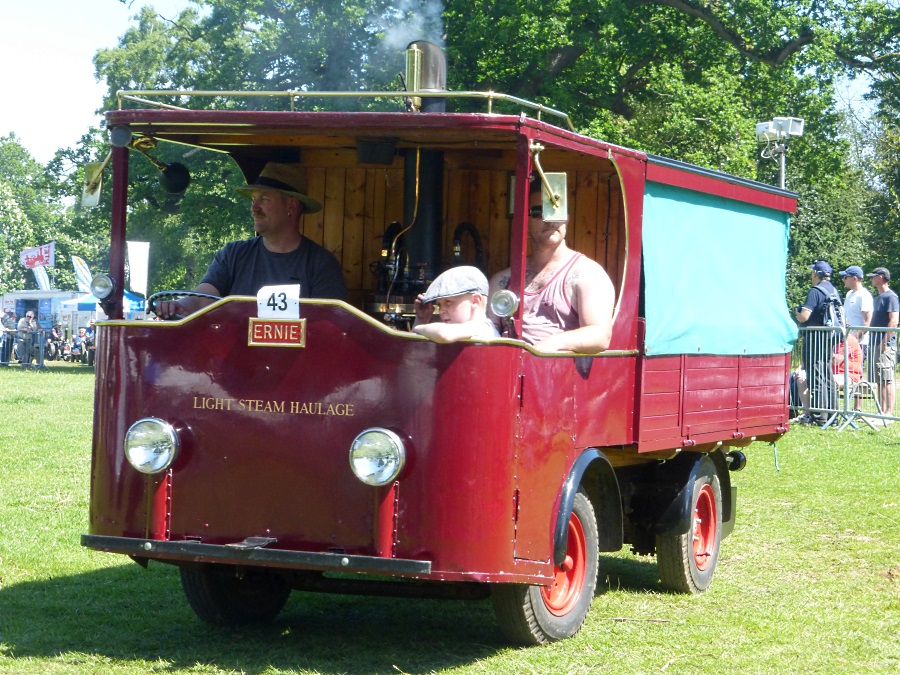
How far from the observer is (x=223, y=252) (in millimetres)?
6699

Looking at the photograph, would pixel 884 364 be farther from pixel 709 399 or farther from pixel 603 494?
pixel 603 494

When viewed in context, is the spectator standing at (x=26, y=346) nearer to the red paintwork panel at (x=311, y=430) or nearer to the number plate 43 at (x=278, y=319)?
the red paintwork panel at (x=311, y=430)

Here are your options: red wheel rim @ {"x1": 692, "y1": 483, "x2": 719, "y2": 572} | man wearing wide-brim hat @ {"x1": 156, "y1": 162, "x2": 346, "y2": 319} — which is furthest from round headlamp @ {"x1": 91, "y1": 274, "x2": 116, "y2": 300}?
red wheel rim @ {"x1": 692, "y1": 483, "x2": 719, "y2": 572}

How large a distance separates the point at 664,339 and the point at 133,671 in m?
3.03

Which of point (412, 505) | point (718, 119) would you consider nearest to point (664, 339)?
point (412, 505)

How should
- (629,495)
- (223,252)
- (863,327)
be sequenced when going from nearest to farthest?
1. (223,252)
2. (629,495)
3. (863,327)

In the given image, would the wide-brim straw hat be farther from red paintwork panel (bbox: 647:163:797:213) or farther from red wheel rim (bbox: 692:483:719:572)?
red wheel rim (bbox: 692:483:719:572)

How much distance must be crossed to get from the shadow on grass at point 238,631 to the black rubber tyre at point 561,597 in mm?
198

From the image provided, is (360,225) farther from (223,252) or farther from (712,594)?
(712,594)

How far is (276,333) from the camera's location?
5305 mm

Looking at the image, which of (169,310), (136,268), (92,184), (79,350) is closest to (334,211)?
(169,310)

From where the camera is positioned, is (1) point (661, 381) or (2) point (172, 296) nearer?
(2) point (172, 296)

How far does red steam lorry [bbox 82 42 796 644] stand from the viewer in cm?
510

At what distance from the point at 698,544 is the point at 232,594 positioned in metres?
2.82
